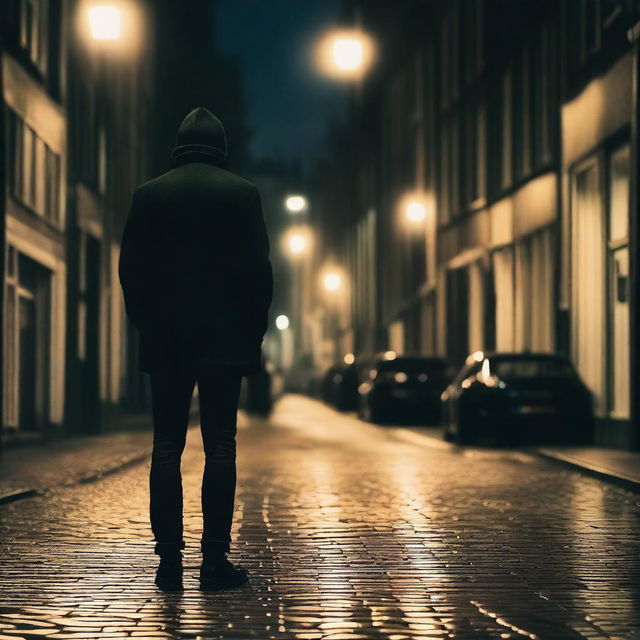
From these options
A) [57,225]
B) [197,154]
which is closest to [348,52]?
[57,225]

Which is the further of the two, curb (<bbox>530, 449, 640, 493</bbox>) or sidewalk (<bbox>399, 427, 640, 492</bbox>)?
sidewalk (<bbox>399, 427, 640, 492</bbox>)

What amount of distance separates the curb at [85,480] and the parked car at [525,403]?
5026 millimetres

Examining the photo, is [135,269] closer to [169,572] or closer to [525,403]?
[169,572]

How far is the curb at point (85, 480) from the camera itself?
12.4 metres

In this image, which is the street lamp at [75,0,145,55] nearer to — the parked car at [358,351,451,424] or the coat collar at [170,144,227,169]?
the parked car at [358,351,451,424]

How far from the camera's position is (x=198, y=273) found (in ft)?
23.8

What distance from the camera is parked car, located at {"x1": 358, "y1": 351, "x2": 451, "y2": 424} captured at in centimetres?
3155

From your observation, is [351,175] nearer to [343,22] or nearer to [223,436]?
[343,22]

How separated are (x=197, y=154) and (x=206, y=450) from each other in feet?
4.77

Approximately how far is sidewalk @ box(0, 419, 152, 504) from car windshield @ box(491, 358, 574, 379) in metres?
5.06

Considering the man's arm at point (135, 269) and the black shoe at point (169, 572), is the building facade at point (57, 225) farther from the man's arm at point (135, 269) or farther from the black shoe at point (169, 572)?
the black shoe at point (169, 572)

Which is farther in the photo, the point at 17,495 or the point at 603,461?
the point at 603,461

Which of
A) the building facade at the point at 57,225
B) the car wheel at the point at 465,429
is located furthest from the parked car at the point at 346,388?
the car wheel at the point at 465,429

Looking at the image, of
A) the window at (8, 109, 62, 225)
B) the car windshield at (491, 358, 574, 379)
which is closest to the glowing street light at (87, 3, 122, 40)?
the window at (8, 109, 62, 225)
